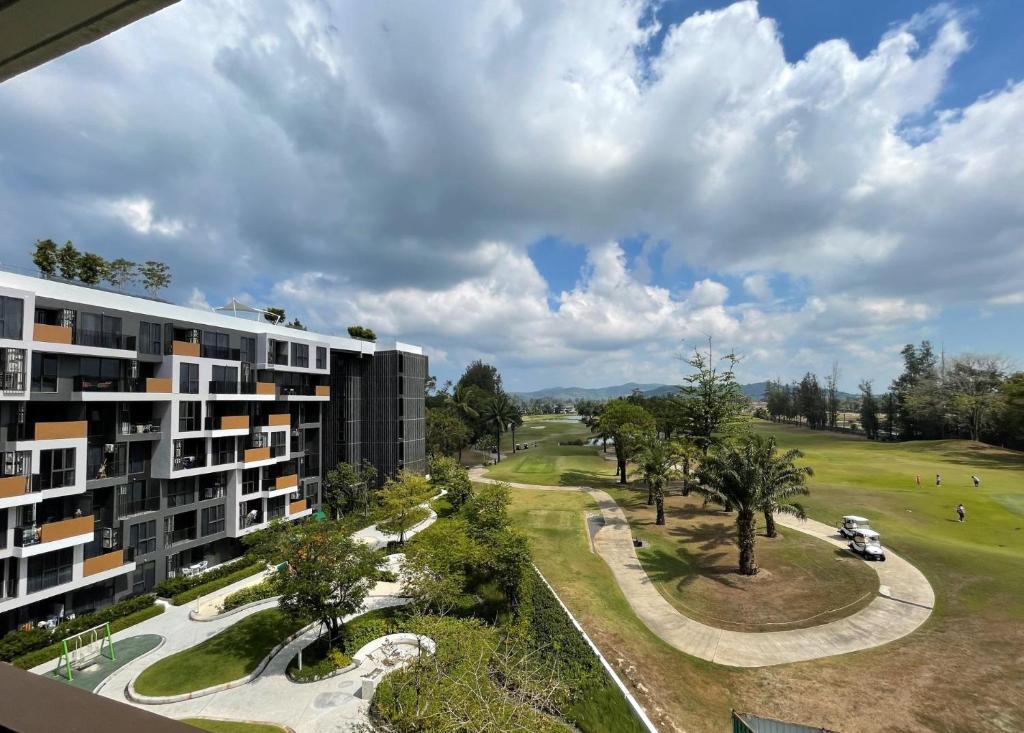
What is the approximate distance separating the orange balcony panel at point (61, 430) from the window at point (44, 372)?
82.9 inches

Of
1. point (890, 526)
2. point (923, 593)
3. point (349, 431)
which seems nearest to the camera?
Result: point (923, 593)

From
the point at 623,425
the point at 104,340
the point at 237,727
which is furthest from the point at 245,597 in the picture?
the point at 623,425

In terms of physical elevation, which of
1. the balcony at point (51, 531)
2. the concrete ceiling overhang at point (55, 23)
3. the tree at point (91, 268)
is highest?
the tree at point (91, 268)

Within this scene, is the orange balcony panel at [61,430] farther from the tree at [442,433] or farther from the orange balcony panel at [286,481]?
the tree at [442,433]

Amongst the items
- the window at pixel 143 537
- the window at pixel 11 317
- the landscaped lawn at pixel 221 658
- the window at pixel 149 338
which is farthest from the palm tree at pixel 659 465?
the window at pixel 11 317

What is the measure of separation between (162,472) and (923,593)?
45.2m

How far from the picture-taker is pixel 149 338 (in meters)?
31.3

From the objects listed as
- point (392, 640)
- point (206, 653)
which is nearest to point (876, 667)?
point (392, 640)

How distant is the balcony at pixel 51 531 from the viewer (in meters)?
24.0

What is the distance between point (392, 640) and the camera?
2414cm

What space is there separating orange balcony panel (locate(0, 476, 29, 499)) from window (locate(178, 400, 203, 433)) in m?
8.46

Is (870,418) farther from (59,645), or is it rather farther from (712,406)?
(59,645)

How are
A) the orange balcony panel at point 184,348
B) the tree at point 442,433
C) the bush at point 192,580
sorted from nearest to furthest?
the bush at point 192,580 < the orange balcony panel at point 184,348 < the tree at point 442,433

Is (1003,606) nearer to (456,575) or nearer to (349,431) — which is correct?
(456,575)
